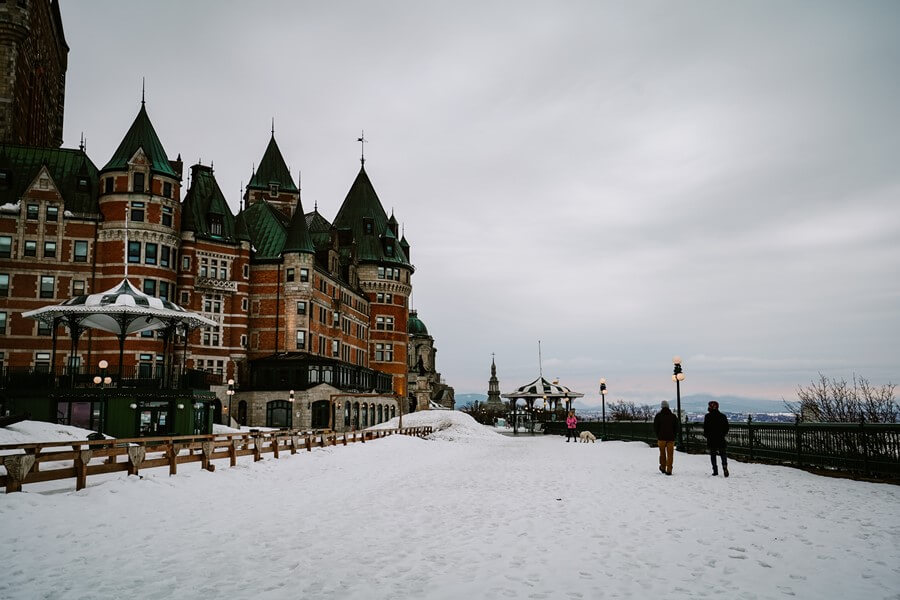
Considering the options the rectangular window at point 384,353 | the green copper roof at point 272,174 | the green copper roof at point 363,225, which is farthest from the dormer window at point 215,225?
the rectangular window at point 384,353

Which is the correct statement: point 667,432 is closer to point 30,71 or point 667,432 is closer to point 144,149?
point 144,149

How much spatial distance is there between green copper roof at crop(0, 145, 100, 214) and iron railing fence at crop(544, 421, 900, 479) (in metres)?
46.9

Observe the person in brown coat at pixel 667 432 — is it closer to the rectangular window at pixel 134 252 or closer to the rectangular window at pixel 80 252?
the rectangular window at pixel 134 252

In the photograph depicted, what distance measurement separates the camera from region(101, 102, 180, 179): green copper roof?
49875 millimetres

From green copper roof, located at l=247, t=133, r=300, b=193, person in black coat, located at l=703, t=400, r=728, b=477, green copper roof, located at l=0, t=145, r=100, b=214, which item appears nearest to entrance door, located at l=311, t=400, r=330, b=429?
green copper roof, located at l=0, t=145, r=100, b=214

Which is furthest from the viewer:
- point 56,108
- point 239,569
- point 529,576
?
point 56,108

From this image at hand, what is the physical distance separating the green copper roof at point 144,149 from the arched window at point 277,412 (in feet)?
65.5

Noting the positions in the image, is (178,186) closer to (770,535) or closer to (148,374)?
(148,374)

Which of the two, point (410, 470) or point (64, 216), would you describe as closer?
point (410, 470)

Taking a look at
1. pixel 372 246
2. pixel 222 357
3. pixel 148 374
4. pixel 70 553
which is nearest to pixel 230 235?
pixel 222 357

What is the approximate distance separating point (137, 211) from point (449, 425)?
30.3 meters

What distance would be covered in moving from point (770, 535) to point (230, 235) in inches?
2098

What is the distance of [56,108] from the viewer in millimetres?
76312

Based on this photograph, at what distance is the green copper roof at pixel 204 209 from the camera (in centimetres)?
5472
